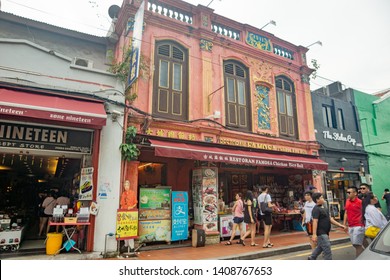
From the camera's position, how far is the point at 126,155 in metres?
8.06

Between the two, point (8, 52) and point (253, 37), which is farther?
point (253, 37)

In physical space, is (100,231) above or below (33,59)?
below

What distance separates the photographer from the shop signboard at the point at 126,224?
24.6ft

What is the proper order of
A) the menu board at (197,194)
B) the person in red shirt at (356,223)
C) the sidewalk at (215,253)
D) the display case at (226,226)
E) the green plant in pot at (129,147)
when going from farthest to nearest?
the display case at (226,226)
the menu board at (197,194)
the green plant in pot at (129,147)
the sidewalk at (215,253)
the person in red shirt at (356,223)

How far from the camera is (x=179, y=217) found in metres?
9.16

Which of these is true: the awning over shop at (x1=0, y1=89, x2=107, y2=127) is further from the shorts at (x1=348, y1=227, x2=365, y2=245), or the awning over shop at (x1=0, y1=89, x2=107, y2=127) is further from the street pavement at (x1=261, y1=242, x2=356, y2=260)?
the shorts at (x1=348, y1=227, x2=365, y2=245)

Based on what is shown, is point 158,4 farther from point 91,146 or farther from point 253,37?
point 91,146

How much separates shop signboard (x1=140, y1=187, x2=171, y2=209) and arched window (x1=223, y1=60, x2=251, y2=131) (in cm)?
393

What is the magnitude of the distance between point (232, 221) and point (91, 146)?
579 centimetres

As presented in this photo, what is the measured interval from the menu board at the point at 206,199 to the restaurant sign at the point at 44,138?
399cm

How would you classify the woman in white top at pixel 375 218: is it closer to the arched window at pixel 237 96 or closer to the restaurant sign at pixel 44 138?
the arched window at pixel 237 96

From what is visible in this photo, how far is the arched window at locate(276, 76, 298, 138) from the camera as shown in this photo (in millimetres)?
13008

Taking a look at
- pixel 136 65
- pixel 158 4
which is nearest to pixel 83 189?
pixel 136 65

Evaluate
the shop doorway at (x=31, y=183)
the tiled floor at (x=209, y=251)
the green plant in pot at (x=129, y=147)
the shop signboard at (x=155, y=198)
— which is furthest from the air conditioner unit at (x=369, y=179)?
the shop doorway at (x=31, y=183)
